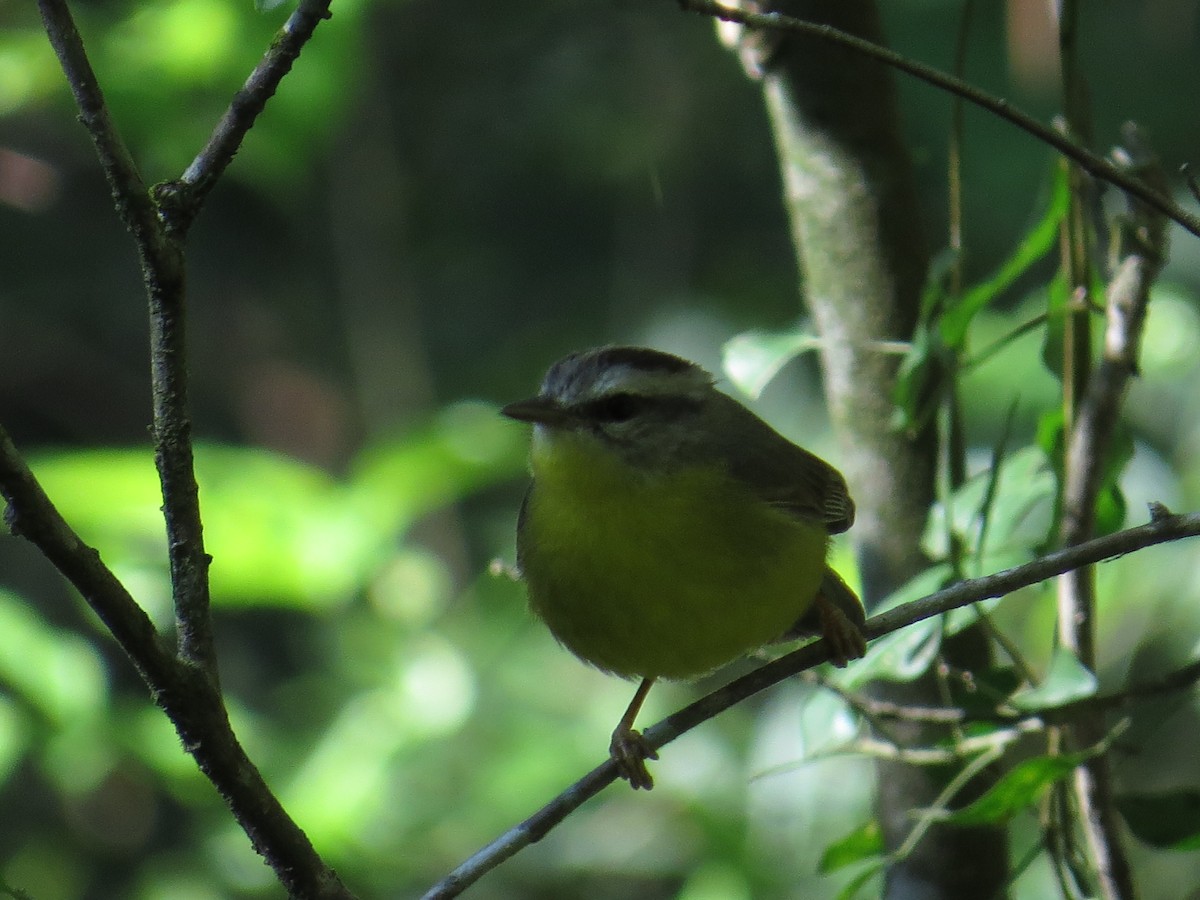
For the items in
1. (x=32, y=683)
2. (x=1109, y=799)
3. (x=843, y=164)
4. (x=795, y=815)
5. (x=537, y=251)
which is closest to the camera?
(x=1109, y=799)

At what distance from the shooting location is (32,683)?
369 centimetres

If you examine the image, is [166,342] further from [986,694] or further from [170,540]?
[986,694]

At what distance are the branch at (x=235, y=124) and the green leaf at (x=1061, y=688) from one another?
4.82 ft

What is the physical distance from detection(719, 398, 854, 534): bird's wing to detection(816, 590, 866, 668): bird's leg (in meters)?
0.18

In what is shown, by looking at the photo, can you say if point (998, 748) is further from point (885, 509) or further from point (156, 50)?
point (156, 50)

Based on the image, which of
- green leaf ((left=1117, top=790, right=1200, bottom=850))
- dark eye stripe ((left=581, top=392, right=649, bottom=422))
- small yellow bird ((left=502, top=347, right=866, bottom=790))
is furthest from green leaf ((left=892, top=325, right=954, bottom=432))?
green leaf ((left=1117, top=790, right=1200, bottom=850))

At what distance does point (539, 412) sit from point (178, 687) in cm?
126

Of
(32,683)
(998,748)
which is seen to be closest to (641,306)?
(32,683)

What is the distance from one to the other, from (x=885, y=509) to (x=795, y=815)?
152cm

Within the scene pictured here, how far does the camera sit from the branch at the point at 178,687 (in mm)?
1402

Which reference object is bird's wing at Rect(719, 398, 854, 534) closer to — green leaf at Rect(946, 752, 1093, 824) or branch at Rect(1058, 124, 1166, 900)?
branch at Rect(1058, 124, 1166, 900)

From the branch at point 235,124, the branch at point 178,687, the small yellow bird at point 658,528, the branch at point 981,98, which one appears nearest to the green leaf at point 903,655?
the small yellow bird at point 658,528

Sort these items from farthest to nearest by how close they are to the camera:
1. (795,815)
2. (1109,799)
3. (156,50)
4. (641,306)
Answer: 1. (641,306)
2. (156,50)
3. (795,815)
4. (1109,799)

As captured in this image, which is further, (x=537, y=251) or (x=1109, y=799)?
(x=537, y=251)
